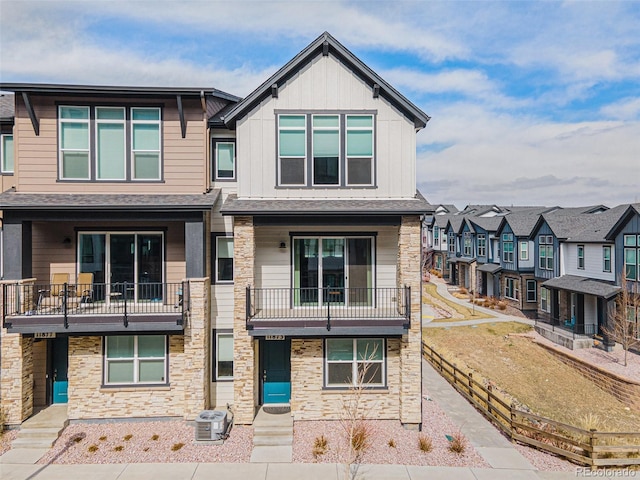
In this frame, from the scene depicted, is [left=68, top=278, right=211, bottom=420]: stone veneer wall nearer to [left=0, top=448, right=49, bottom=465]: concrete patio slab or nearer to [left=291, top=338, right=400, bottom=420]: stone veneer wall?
[left=0, top=448, right=49, bottom=465]: concrete patio slab

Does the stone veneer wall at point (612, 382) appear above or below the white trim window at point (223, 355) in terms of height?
below

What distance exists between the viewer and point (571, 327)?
26.5 metres

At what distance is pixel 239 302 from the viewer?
468 inches

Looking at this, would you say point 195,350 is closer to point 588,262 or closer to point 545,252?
point 588,262

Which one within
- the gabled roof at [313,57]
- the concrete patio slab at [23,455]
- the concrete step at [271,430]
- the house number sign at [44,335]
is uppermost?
the gabled roof at [313,57]

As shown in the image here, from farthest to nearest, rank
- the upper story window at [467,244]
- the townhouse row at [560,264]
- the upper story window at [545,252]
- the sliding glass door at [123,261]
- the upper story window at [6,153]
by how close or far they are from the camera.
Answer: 1. the upper story window at [467,244]
2. the upper story window at [545,252]
3. the townhouse row at [560,264]
4. the upper story window at [6,153]
5. the sliding glass door at [123,261]

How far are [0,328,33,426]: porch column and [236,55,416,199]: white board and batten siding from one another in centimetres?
799

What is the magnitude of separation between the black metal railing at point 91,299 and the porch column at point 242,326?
63.3 inches

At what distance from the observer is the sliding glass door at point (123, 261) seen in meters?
12.7

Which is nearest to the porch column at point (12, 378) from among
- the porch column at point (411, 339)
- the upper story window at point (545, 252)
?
the porch column at point (411, 339)

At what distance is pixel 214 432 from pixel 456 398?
883 centimetres

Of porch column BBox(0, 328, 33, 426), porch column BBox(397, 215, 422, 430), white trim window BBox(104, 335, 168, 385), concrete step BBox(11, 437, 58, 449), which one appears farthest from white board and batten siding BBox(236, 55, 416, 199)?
concrete step BBox(11, 437, 58, 449)

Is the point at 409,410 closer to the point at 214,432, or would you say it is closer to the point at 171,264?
the point at 214,432

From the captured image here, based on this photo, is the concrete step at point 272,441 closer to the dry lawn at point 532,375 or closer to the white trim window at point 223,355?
the white trim window at point 223,355
